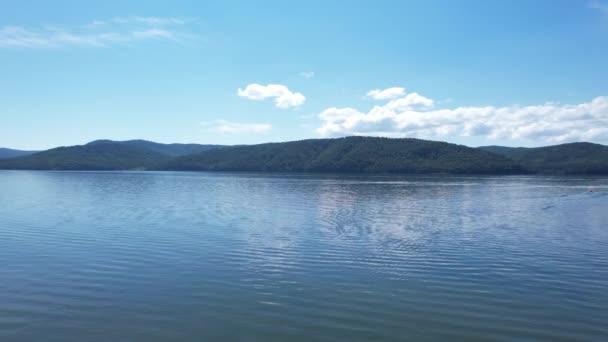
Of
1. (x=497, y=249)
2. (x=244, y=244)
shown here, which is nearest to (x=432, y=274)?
(x=497, y=249)

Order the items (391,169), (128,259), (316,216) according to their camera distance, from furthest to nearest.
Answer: (391,169)
(316,216)
(128,259)

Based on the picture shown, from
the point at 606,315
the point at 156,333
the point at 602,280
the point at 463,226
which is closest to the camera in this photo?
the point at 156,333

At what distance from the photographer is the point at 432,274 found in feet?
52.5

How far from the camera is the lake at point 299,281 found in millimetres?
10781

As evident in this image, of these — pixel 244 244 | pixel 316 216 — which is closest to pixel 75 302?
pixel 244 244

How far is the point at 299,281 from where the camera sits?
14898mm

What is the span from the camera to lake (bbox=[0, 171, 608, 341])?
1078 cm

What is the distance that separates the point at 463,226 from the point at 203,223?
16303 mm

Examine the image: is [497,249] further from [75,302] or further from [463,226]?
[75,302]

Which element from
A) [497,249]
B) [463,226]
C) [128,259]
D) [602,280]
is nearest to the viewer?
[602,280]

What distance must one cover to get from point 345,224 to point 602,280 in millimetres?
15702

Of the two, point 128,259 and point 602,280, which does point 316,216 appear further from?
point 602,280

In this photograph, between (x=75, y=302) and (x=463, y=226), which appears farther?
(x=463, y=226)

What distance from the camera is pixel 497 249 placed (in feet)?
68.9
